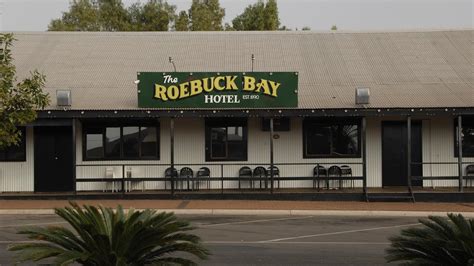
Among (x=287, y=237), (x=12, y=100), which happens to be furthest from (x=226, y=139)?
(x=12, y=100)

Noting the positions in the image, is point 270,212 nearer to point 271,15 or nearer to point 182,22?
point 271,15

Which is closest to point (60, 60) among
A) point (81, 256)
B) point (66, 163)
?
point (66, 163)

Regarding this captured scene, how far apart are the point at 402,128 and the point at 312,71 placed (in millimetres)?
3963

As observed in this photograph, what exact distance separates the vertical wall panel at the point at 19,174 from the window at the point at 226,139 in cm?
599

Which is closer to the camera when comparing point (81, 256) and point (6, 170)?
point (81, 256)

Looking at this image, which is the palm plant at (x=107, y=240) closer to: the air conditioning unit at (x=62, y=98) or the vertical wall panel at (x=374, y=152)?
the air conditioning unit at (x=62, y=98)

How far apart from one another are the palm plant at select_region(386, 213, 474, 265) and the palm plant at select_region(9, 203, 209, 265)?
2283 mm

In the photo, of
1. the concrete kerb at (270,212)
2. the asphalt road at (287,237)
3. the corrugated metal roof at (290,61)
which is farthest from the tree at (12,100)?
the corrugated metal roof at (290,61)

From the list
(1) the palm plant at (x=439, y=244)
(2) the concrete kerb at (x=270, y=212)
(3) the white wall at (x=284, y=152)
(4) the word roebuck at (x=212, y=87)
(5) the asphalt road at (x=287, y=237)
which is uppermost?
(4) the word roebuck at (x=212, y=87)

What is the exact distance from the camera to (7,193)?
819 inches

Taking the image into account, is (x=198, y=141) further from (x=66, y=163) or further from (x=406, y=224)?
(x=406, y=224)

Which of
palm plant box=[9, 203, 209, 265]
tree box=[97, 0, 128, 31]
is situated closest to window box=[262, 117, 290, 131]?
palm plant box=[9, 203, 209, 265]

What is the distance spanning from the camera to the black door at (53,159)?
834 inches

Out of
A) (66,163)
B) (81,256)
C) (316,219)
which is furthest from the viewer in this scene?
(66,163)
